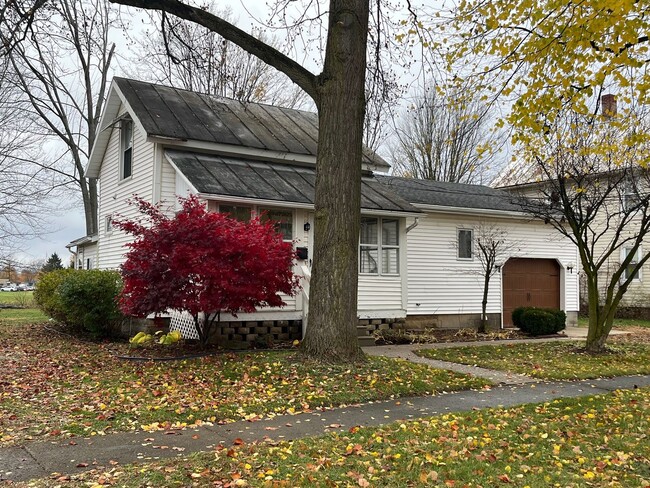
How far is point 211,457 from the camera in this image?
4.95 meters

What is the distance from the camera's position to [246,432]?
594 centimetres

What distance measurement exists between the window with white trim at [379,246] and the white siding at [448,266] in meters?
1.62

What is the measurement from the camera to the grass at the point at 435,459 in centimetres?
445

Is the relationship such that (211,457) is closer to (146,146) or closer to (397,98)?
(397,98)

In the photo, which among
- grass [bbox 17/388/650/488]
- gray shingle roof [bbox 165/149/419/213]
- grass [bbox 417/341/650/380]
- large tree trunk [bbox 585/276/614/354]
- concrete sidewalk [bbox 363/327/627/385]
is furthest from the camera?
large tree trunk [bbox 585/276/614/354]

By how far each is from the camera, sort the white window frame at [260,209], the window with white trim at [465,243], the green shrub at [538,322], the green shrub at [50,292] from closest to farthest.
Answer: the white window frame at [260,209]
the green shrub at [50,292]
the green shrub at [538,322]
the window with white trim at [465,243]

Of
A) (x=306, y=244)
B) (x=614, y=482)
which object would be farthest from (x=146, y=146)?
(x=614, y=482)

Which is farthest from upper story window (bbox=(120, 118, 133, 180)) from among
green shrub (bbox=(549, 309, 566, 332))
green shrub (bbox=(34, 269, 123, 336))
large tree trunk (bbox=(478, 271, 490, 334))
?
green shrub (bbox=(549, 309, 566, 332))

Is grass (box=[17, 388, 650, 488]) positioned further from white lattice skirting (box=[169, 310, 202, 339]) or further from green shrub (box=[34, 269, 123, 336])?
green shrub (box=[34, 269, 123, 336])

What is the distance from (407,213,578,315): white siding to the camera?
16.6 m

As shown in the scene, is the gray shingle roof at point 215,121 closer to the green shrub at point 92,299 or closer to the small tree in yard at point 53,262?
the green shrub at point 92,299

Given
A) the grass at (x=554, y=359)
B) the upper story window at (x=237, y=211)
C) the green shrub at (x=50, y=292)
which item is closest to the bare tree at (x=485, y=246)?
the grass at (x=554, y=359)

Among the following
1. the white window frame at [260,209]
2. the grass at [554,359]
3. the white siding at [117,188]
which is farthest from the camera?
the white siding at [117,188]

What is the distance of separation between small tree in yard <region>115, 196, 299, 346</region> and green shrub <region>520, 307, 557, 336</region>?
919 centimetres
